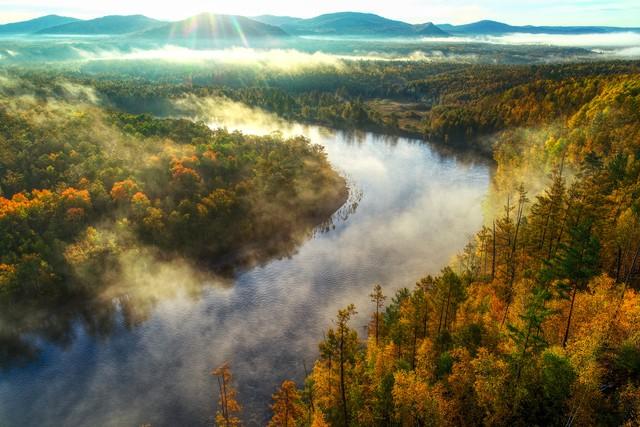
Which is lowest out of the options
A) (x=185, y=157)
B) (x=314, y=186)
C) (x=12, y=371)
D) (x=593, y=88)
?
(x=12, y=371)

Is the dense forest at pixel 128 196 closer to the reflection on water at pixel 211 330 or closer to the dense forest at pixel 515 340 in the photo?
the reflection on water at pixel 211 330

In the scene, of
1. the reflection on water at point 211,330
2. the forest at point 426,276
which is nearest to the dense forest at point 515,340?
the forest at point 426,276

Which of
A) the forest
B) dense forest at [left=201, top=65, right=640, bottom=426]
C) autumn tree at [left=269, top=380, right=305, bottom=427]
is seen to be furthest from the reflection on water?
dense forest at [left=201, top=65, right=640, bottom=426]

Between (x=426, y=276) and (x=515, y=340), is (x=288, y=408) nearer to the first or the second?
(x=515, y=340)

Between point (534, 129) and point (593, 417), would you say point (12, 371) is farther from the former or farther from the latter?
point (534, 129)

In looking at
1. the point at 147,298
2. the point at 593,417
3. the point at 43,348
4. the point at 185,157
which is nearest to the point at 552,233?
the point at 593,417

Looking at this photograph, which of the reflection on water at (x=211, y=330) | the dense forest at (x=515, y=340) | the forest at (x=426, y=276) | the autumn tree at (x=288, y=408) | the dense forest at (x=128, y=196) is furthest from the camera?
the dense forest at (x=128, y=196)
